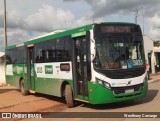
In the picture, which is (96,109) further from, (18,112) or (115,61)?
(18,112)

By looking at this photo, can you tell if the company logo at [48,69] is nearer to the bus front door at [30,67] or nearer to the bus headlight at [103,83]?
the bus front door at [30,67]

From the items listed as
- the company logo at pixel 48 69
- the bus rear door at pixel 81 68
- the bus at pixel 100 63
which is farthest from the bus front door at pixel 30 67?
the bus rear door at pixel 81 68

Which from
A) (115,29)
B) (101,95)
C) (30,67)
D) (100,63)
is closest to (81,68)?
(100,63)

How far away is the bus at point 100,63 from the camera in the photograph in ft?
39.9

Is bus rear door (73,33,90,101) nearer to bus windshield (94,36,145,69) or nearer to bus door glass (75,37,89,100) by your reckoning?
bus door glass (75,37,89,100)

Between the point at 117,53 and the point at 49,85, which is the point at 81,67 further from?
the point at 49,85

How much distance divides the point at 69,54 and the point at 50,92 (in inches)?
122

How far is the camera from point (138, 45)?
524 inches

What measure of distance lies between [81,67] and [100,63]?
3.71 ft

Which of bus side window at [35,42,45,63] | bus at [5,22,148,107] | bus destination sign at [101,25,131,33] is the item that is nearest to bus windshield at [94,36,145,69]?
bus at [5,22,148,107]

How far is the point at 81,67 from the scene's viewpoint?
1307 cm

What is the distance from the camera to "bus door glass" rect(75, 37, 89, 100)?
1277 cm

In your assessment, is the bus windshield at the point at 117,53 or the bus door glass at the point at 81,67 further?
the bus door glass at the point at 81,67

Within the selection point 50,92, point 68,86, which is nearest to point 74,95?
point 68,86
